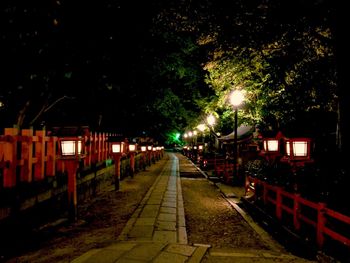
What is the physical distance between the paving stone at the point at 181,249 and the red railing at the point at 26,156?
4393 millimetres

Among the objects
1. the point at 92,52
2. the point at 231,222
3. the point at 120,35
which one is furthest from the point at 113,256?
the point at 120,35

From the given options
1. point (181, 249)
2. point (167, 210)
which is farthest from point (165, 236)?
point (167, 210)

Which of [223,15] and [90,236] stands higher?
[223,15]

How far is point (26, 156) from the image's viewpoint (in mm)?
9445

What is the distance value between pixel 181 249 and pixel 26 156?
5228mm

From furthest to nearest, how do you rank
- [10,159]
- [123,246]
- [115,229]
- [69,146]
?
[69,146] → [115,229] → [10,159] → [123,246]

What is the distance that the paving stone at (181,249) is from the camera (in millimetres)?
7000

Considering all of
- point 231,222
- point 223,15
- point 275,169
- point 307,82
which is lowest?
point 231,222

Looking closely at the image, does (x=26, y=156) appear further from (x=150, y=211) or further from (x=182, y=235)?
(x=182, y=235)

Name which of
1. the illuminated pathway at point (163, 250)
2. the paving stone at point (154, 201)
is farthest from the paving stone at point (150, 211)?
the paving stone at point (154, 201)

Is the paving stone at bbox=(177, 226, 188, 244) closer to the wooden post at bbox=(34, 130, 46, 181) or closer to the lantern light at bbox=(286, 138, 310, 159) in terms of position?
the lantern light at bbox=(286, 138, 310, 159)

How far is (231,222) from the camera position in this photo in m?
11.2

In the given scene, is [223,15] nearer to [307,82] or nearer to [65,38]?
[307,82]

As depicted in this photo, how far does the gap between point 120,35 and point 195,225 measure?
1103 centimetres
